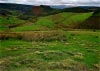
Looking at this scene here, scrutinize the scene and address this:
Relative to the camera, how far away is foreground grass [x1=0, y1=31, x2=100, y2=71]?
19438mm

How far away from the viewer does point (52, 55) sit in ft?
71.5

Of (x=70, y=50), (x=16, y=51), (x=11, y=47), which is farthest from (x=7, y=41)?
(x=70, y=50)

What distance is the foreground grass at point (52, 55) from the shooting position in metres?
19.4

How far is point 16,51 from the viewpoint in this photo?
79.6 ft

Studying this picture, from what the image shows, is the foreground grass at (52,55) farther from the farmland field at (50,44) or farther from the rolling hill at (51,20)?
the rolling hill at (51,20)

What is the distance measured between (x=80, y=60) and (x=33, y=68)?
4.34 metres

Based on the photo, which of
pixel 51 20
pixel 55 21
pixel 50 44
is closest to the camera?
pixel 50 44

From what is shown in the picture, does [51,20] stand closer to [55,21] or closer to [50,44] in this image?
[55,21]

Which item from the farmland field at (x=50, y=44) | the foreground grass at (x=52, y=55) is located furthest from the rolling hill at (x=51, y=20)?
the foreground grass at (x=52, y=55)

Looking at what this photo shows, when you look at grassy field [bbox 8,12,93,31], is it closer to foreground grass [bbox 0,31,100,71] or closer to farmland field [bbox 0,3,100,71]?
farmland field [bbox 0,3,100,71]

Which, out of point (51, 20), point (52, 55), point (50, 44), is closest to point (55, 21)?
point (51, 20)

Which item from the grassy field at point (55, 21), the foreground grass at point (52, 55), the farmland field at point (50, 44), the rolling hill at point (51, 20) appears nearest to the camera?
the foreground grass at point (52, 55)

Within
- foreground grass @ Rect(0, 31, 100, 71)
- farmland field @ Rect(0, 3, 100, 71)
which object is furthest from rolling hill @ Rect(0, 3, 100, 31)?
foreground grass @ Rect(0, 31, 100, 71)

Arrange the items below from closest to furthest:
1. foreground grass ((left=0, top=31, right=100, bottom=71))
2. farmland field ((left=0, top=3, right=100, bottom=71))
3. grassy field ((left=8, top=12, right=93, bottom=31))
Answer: foreground grass ((left=0, top=31, right=100, bottom=71)), farmland field ((left=0, top=3, right=100, bottom=71)), grassy field ((left=8, top=12, right=93, bottom=31))
